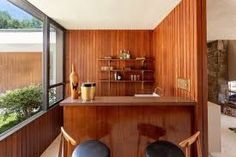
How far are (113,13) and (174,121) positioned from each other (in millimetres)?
2459

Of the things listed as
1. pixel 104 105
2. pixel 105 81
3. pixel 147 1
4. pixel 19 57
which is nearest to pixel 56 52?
pixel 105 81

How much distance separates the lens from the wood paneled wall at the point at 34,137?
2.93 meters

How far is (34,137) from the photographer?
151 inches

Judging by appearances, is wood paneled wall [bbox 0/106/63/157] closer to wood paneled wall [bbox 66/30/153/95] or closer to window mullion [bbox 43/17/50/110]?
window mullion [bbox 43/17/50/110]

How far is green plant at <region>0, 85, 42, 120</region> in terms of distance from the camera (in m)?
3.07

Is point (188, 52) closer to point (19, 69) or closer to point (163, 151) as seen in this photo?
point (163, 151)

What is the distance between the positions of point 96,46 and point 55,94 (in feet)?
5.45

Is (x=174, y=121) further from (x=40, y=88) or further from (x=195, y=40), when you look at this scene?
(x=40, y=88)

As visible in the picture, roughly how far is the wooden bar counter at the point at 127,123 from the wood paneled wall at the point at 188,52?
0.22m

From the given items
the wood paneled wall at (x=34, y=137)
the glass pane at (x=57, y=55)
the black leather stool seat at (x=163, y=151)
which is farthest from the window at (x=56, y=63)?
the black leather stool seat at (x=163, y=151)

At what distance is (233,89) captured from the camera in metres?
8.23

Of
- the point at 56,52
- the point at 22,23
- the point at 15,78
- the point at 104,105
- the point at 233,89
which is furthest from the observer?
the point at 233,89

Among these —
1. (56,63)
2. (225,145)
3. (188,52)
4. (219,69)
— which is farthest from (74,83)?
(219,69)

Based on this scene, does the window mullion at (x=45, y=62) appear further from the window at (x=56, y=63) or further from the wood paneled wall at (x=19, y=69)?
the window at (x=56, y=63)
